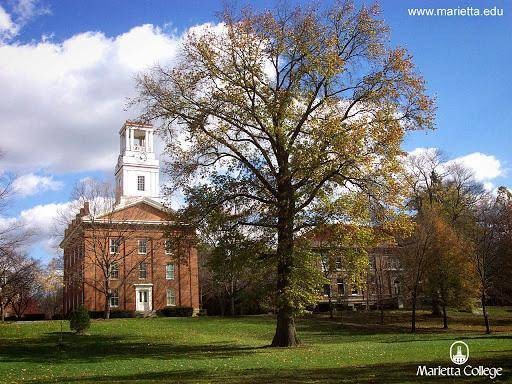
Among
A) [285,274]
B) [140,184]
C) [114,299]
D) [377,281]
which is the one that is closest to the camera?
[285,274]

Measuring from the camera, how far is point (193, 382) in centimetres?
1336

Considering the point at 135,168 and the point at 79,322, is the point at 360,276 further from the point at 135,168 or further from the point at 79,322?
the point at 135,168

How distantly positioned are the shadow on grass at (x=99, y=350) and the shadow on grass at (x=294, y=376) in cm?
551

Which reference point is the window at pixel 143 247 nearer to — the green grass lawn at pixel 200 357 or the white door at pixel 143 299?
the white door at pixel 143 299

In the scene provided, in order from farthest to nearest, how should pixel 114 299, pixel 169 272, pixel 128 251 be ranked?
pixel 169 272
pixel 128 251
pixel 114 299

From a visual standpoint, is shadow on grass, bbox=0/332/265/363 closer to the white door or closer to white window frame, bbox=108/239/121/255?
white window frame, bbox=108/239/121/255

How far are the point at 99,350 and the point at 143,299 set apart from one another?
116 ft

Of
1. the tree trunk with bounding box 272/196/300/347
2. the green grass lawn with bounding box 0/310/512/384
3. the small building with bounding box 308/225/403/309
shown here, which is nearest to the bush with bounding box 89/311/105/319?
the green grass lawn with bounding box 0/310/512/384

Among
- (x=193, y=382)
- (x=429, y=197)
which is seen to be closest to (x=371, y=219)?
(x=193, y=382)

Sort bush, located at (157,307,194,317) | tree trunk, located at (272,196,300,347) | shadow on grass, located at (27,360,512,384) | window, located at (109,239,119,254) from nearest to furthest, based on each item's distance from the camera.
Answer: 1. shadow on grass, located at (27,360,512,384)
2. tree trunk, located at (272,196,300,347)
3. window, located at (109,239,119,254)
4. bush, located at (157,307,194,317)

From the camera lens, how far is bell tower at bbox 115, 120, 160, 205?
2514 inches

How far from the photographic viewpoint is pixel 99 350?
24.8 meters

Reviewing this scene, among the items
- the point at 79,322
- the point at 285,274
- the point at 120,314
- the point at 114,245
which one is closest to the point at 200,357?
the point at 285,274

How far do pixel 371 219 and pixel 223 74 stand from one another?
8762 mm
